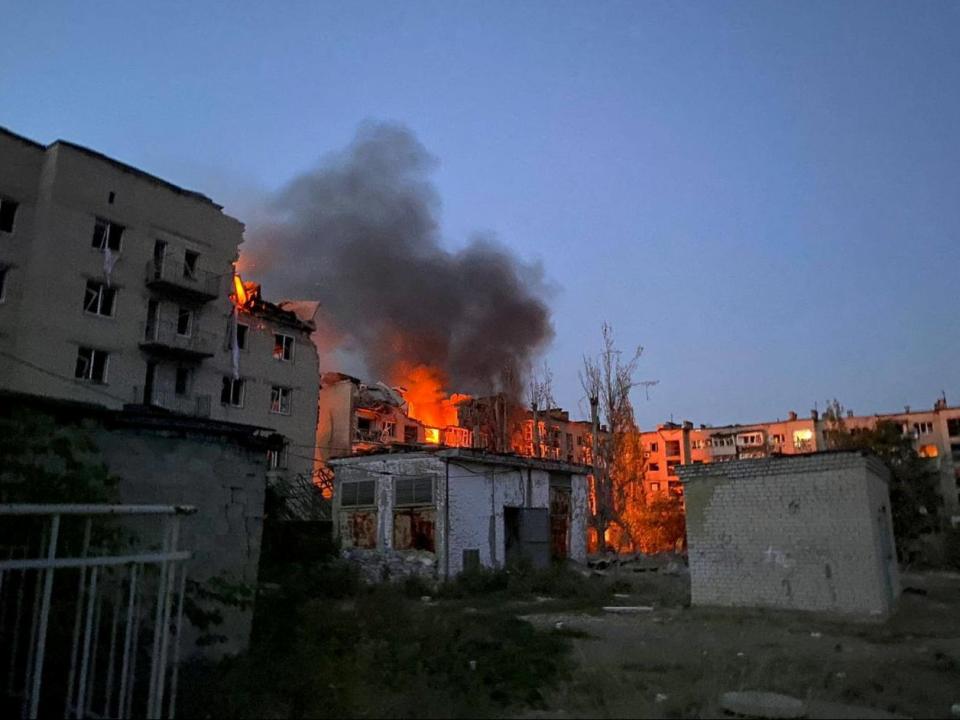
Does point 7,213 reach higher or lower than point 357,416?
higher

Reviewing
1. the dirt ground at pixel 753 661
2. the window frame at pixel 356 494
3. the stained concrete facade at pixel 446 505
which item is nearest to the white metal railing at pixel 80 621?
the dirt ground at pixel 753 661

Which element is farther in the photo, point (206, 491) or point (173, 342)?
point (173, 342)

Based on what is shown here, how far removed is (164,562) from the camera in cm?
515

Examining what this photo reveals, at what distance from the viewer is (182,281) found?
103 ft

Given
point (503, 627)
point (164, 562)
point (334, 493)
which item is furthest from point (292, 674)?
point (334, 493)

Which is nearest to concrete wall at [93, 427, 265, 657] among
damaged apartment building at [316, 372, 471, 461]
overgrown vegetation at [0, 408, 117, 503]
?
overgrown vegetation at [0, 408, 117, 503]

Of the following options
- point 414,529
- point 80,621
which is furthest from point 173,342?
point 80,621

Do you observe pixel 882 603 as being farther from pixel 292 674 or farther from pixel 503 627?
pixel 292 674

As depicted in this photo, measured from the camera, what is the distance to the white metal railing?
4.95 m

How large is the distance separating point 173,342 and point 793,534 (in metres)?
26.1

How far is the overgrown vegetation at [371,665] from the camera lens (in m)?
6.54

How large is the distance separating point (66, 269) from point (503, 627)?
24095 mm

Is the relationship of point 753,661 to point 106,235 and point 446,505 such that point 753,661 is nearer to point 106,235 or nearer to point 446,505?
point 446,505

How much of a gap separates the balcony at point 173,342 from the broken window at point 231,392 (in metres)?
1.88
